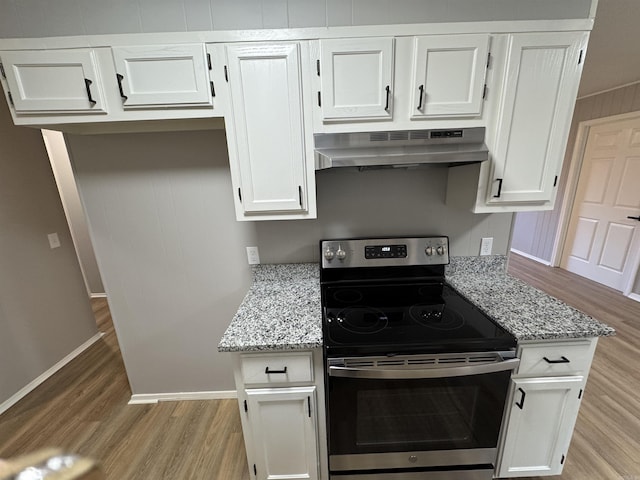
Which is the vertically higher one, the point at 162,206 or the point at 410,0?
the point at 410,0

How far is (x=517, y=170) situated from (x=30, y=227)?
346 cm

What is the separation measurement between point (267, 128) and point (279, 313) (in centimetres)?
89

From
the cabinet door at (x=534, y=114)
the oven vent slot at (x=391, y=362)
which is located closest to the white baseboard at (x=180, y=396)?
the oven vent slot at (x=391, y=362)

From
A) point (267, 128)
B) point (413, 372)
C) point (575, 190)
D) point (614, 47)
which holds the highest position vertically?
point (614, 47)

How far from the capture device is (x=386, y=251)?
1.64 meters

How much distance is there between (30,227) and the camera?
2191 mm

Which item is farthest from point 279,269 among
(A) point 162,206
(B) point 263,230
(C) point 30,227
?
(C) point 30,227

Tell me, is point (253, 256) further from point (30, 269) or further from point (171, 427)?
point (30, 269)

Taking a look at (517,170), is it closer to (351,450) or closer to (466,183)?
(466,183)

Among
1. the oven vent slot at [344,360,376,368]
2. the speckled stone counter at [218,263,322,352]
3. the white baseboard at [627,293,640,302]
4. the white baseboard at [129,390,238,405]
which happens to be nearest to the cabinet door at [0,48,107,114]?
the speckled stone counter at [218,263,322,352]

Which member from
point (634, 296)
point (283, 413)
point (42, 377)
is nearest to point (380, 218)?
point (283, 413)

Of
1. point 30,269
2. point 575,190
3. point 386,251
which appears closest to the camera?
point 386,251

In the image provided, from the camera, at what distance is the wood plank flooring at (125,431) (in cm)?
157

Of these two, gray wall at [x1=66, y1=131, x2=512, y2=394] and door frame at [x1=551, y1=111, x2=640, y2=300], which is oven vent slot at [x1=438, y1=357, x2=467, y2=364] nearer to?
gray wall at [x1=66, y1=131, x2=512, y2=394]
